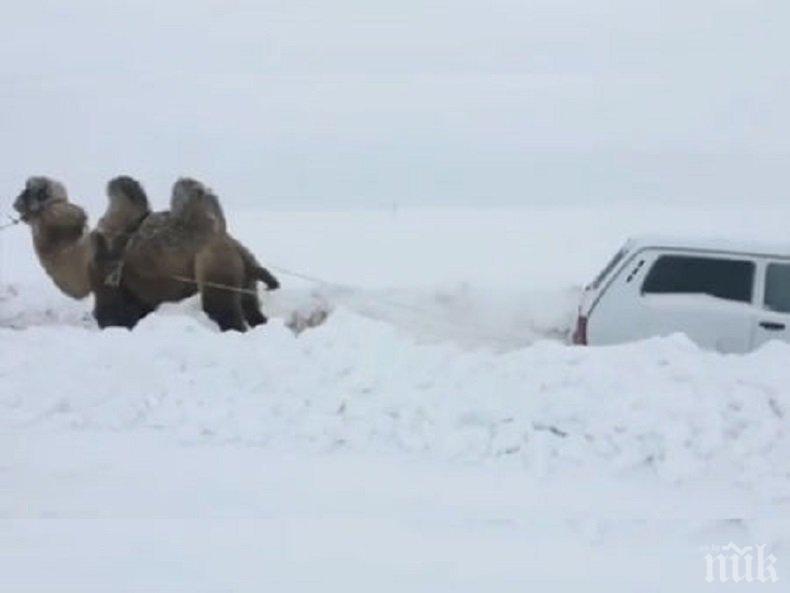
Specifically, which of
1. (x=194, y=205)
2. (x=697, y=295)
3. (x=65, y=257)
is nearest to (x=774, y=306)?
(x=697, y=295)

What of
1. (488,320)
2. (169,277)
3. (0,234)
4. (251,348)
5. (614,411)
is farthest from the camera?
(0,234)

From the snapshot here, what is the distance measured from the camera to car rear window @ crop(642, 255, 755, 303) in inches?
384

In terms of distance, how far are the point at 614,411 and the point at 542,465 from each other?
717 millimetres

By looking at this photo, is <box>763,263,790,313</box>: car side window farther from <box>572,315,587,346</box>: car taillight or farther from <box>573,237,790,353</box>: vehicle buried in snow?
<box>572,315,587,346</box>: car taillight

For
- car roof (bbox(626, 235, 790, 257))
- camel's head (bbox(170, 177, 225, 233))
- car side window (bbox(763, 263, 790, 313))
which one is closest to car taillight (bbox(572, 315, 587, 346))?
car roof (bbox(626, 235, 790, 257))

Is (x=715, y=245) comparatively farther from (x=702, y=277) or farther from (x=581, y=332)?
(x=581, y=332)

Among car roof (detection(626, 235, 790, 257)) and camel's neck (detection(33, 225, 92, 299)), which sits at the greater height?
car roof (detection(626, 235, 790, 257))

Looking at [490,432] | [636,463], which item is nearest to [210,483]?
[490,432]

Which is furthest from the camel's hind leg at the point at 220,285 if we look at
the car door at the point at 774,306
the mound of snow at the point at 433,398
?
the car door at the point at 774,306

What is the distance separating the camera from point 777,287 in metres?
9.69

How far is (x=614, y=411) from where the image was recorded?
25.6 feet

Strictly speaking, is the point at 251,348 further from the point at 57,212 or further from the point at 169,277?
the point at 57,212

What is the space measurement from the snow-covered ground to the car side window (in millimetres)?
1178

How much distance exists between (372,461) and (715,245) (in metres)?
3.91
